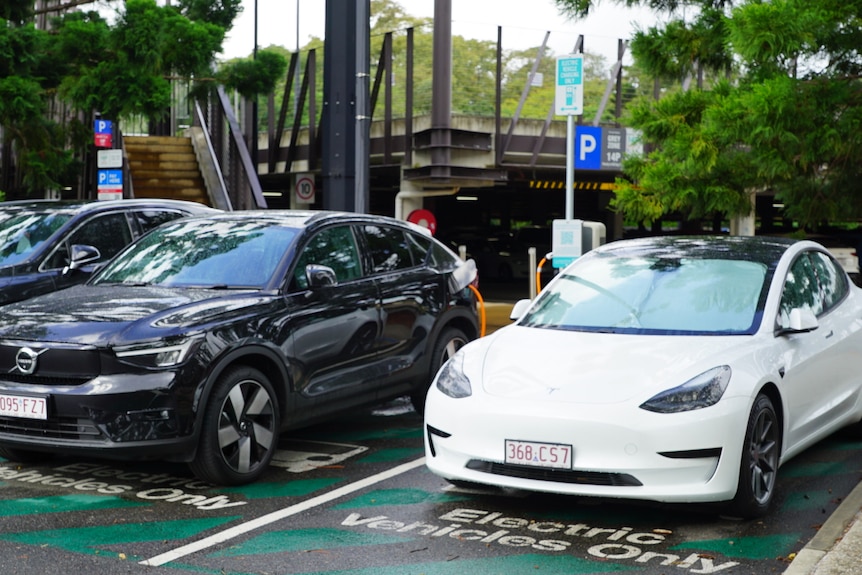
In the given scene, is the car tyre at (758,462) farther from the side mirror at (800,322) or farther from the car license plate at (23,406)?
the car license plate at (23,406)

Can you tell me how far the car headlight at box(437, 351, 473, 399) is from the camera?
627 centimetres

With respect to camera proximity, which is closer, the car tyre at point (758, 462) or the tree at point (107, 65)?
the car tyre at point (758, 462)

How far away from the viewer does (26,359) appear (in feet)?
21.5

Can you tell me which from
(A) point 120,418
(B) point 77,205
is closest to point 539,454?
(A) point 120,418

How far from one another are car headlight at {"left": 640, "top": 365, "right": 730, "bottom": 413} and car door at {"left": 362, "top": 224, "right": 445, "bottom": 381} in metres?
2.82

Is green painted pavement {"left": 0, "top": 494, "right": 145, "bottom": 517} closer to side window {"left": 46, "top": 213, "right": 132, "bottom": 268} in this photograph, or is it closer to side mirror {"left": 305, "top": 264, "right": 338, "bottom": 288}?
side mirror {"left": 305, "top": 264, "right": 338, "bottom": 288}

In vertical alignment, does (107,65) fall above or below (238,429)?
above

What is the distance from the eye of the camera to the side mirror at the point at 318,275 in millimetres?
7508

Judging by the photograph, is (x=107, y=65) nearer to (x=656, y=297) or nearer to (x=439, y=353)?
(x=439, y=353)

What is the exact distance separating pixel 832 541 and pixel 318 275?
3.54 meters

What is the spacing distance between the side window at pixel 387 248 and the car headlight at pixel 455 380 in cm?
197

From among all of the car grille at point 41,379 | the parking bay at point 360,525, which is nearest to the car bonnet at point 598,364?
the parking bay at point 360,525

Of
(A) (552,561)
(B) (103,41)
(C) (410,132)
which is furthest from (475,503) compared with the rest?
(C) (410,132)

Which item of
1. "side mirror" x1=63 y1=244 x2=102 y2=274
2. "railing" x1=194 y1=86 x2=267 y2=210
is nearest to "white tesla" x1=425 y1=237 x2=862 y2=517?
"side mirror" x1=63 y1=244 x2=102 y2=274
